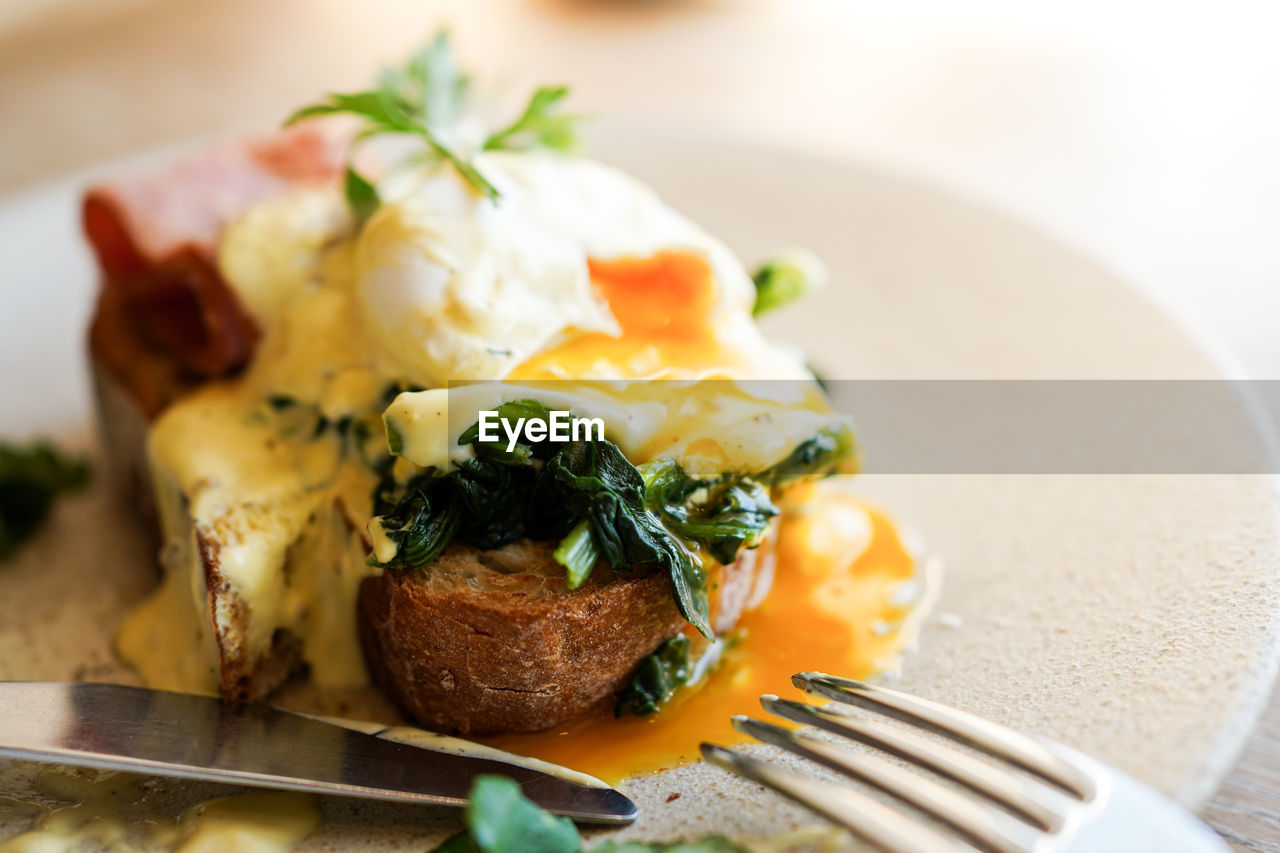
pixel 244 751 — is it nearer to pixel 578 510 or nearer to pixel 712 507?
pixel 578 510

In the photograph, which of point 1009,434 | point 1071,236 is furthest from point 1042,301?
point 1009,434

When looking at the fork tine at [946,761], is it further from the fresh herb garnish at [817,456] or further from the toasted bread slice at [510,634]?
the fresh herb garnish at [817,456]

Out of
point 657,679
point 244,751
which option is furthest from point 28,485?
point 657,679

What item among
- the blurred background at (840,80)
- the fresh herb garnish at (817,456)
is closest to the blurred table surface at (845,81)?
the blurred background at (840,80)

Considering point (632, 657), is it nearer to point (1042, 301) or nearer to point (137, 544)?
point (137, 544)

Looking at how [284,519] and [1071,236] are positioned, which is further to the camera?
[1071,236]

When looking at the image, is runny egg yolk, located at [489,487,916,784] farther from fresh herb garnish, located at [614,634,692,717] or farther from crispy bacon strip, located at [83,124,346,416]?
crispy bacon strip, located at [83,124,346,416]
